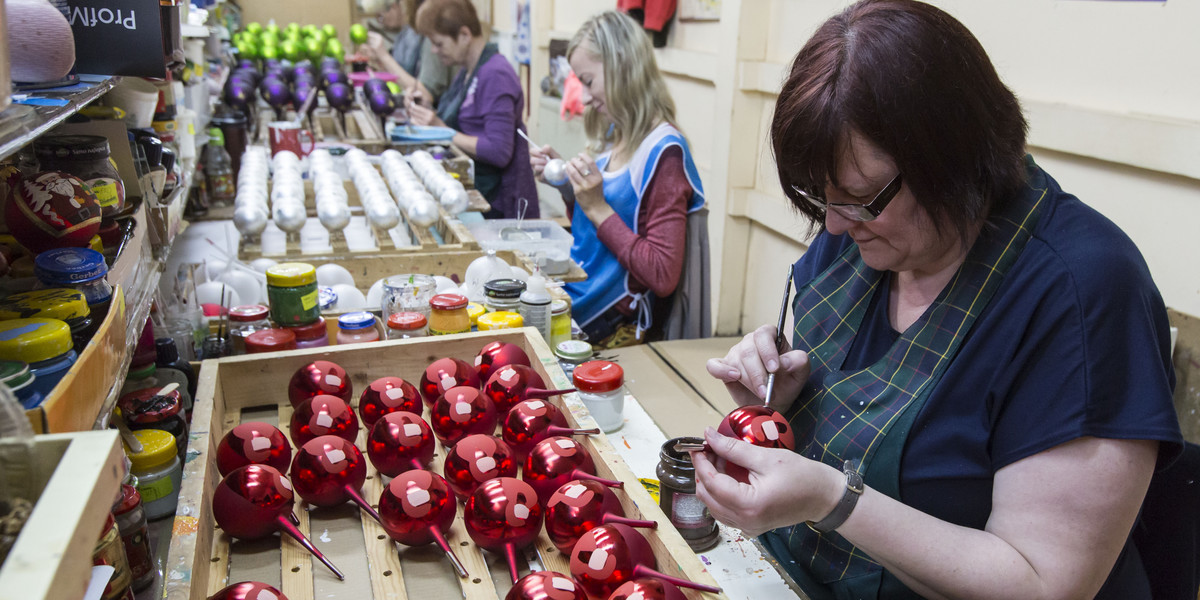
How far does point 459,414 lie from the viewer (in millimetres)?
1504

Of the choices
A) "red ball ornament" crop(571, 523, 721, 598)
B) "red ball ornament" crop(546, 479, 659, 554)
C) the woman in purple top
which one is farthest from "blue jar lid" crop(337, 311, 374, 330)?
the woman in purple top

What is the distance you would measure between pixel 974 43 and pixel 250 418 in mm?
1546

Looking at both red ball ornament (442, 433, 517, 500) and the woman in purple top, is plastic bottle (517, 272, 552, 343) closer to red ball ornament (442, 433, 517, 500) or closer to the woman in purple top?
red ball ornament (442, 433, 517, 500)

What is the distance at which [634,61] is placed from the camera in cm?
287

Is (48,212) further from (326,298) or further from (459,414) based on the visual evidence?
(326,298)

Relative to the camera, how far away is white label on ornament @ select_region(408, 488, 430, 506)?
123 cm

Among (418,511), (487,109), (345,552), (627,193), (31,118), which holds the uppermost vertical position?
(31,118)

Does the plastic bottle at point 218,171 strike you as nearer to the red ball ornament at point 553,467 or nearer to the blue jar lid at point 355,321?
the blue jar lid at point 355,321

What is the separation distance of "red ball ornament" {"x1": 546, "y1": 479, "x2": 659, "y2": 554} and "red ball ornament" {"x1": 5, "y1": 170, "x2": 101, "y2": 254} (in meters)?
0.80

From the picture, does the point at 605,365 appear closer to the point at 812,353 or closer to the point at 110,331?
the point at 812,353

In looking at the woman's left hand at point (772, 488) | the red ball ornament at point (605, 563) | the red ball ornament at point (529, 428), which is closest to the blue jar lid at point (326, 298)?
the red ball ornament at point (529, 428)

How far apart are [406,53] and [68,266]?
22.3 ft

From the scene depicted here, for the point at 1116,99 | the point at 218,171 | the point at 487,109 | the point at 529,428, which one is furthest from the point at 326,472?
the point at 487,109

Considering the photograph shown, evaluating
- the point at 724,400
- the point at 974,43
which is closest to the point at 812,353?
the point at 974,43
